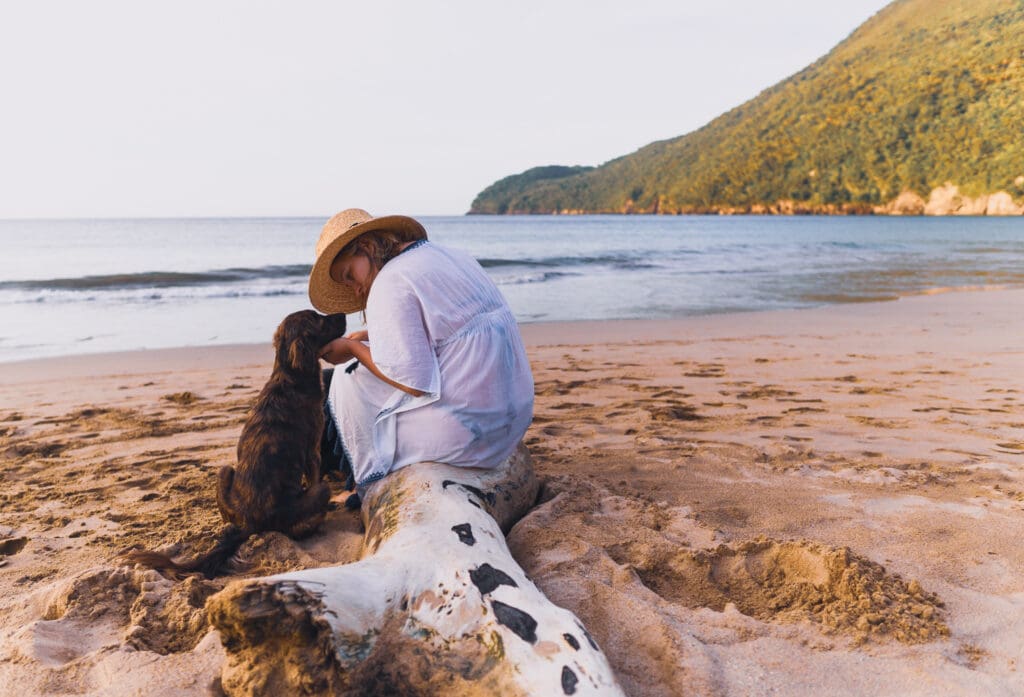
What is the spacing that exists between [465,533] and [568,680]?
29.1 inches

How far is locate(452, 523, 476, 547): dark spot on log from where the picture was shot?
8.13 ft

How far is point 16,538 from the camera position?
3389 mm

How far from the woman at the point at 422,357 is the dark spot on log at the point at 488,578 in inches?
36.4

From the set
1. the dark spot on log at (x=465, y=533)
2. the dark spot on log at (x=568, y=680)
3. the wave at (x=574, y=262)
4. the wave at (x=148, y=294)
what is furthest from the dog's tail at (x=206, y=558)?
the wave at (x=574, y=262)

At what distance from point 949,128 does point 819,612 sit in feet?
260

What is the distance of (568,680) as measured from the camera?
1.90 meters

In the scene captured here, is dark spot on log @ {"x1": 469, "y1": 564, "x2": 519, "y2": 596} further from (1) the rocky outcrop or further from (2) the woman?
(1) the rocky outcrop

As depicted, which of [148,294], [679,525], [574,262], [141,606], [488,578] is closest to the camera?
[488,578]

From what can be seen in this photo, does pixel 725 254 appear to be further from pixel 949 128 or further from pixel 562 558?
pixel 949 128

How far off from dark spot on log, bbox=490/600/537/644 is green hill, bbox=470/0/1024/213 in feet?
241

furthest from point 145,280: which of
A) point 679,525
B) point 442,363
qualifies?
point 679,525

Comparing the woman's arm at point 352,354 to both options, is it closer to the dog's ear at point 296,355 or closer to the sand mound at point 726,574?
the dog's ear at point 296,355

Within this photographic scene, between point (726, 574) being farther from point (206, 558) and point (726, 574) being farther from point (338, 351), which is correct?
point (206, 558)

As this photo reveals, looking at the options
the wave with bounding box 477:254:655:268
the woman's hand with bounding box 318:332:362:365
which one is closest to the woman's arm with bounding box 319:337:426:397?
the woman's hand with bounding box 318:332:362:365
